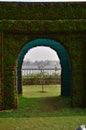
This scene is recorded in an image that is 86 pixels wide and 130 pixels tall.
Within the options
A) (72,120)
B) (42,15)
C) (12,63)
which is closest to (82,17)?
(42,15)

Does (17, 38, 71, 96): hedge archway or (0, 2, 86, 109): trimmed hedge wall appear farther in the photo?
(17, 38, 71, 96): hedge archway

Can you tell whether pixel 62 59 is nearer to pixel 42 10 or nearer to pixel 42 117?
pixel 42 10

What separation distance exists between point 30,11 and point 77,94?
4221 millimetres

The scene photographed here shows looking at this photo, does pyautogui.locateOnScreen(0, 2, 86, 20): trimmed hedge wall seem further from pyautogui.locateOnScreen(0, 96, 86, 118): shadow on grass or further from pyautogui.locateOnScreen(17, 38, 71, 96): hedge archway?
pyautogui.locateOnScreen(17, 38, 71, 96): hedge archway

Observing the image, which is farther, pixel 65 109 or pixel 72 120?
pixel 65 109

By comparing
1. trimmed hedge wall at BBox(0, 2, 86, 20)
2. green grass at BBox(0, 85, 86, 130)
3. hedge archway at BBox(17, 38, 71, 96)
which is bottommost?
green grass at BBox(0, 85, 86, 130)

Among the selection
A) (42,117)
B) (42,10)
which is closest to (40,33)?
(42,10)

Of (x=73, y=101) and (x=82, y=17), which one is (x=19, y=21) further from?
(x=73, y=101)

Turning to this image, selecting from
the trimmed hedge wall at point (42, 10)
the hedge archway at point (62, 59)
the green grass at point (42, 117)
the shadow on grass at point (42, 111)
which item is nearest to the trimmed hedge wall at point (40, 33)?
the trimmed hedge wall at point (42, 10)

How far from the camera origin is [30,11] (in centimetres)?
1468

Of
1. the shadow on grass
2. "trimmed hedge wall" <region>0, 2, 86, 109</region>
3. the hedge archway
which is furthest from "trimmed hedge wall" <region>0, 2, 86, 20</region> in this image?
the hedge archway

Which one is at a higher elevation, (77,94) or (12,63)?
(12,63)

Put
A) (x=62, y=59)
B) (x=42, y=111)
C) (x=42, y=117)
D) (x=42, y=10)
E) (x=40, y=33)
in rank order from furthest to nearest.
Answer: (x=62, y=59) → (x=42, y=10) → (x=40, y=33) → (x=42, y=111) → (x=42, y=117)

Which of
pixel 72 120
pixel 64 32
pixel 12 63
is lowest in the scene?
pixel 72 120
